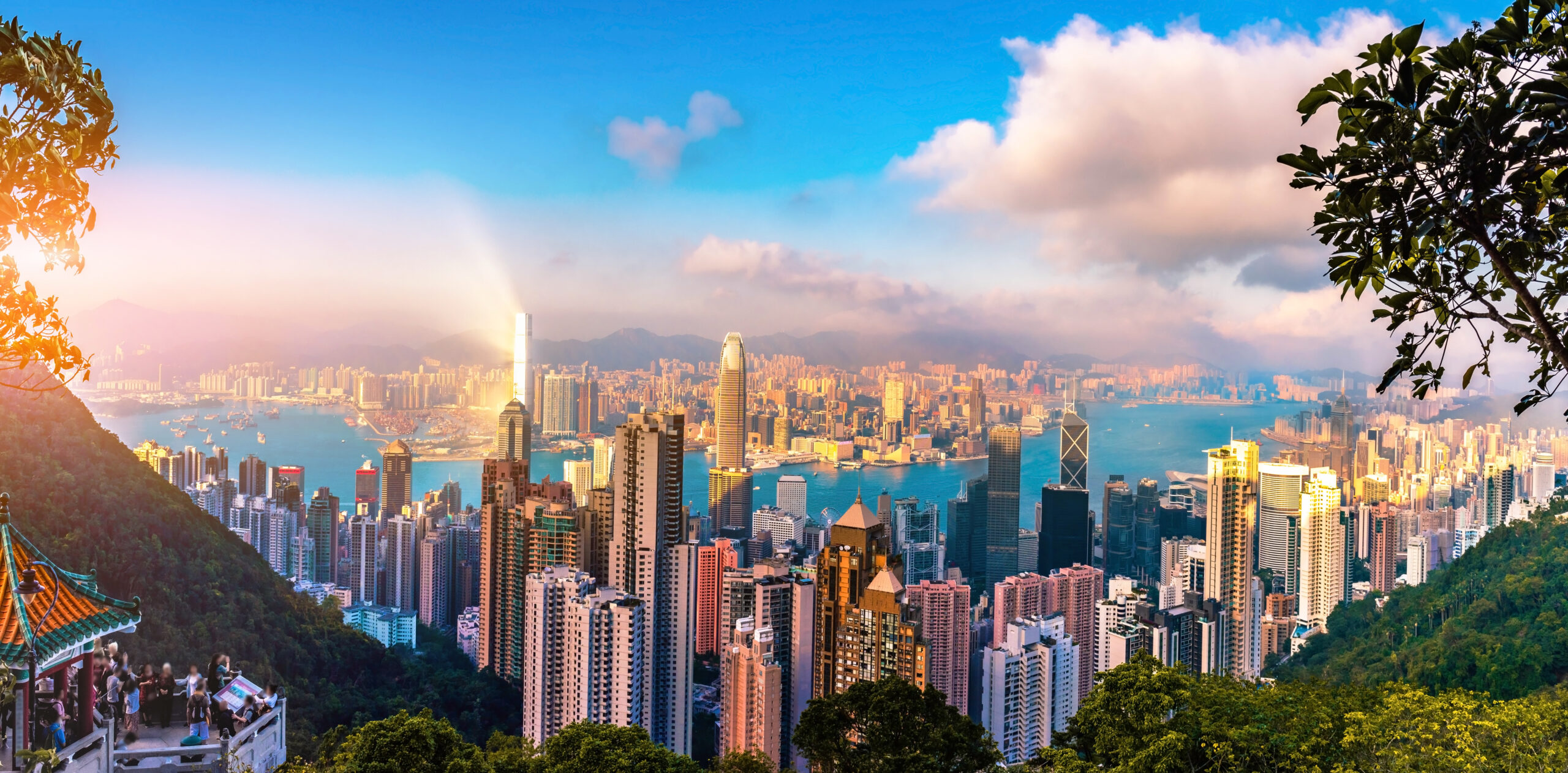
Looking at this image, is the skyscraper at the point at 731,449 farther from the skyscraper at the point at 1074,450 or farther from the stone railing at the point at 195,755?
the stone railing at the point at 195,755

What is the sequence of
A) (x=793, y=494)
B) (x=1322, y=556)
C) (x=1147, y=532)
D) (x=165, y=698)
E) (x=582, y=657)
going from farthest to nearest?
(x=793, y=494)
(x=1147, y=532)
(x=1322, y=556)
(x=582, y=657)
(x=165, y=698)

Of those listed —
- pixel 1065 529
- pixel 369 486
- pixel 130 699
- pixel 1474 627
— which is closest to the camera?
pixel 130 699

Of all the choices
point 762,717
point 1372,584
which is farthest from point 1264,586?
point 762,717

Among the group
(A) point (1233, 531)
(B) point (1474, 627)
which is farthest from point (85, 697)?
(A) point (1233, 531)

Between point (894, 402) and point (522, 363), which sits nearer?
point (522, 363)

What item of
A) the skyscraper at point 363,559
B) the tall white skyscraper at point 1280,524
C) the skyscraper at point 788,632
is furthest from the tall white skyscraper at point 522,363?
the tall white skyscraper at point 1280,524

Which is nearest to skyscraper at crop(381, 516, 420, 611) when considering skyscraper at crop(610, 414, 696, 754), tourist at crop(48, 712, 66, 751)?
skyscraper at crop(610, 414, 696, 754)

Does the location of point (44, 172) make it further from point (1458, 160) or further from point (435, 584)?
point (435, 584)
